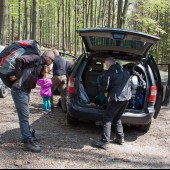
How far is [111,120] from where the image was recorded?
234 inches

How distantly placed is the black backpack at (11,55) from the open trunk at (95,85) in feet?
5.66

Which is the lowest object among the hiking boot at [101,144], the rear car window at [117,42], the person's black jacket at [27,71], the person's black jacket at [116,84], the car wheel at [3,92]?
the car wheel at [3,92]

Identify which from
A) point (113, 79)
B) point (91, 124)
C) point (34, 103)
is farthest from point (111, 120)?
point (34, 103)

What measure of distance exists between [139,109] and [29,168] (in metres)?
2.86

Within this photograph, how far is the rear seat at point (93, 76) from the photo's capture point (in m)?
7.45

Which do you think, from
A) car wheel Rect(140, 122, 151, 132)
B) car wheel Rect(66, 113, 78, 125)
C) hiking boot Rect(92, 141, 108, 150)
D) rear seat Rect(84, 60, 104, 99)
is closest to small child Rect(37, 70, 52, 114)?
rear seat Rect(84, 60, 104, 99)

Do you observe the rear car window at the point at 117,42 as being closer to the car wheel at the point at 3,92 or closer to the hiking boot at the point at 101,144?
the hiking boot at the point at 101,144

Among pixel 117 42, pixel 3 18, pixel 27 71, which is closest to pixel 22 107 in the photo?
pixel 27 71

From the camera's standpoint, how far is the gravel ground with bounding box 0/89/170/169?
4965mm

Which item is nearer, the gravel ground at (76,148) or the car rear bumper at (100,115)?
the gravel ground at (76,148)

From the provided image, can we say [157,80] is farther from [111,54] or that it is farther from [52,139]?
[52,139]

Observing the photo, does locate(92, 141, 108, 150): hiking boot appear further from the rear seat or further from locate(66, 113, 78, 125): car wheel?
the rear seat

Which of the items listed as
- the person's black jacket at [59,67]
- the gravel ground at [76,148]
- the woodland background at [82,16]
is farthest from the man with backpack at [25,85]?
the woodland background at [82,16]

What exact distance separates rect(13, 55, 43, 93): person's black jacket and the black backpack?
11 cm
